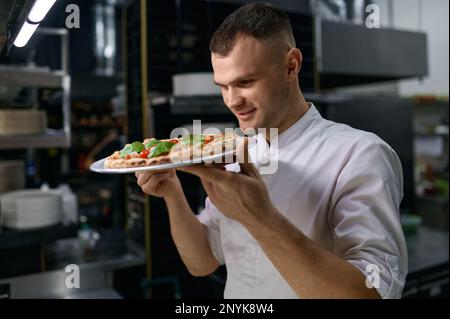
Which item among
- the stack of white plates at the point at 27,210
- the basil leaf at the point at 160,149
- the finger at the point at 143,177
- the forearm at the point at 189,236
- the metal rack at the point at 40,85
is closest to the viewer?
the basil leaf at the point at 160,149

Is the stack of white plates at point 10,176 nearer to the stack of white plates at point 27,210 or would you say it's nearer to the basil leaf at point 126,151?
the stack of white plates at point 27,210

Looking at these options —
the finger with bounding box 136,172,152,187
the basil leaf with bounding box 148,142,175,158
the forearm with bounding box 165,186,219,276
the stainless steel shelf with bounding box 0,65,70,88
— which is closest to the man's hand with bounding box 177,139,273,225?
the basil leaf with bounding box 148,142,175,158

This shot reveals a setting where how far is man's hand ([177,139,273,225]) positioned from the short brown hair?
27 cm

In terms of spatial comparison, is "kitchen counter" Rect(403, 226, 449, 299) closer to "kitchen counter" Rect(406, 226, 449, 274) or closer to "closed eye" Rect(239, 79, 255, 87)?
"kitchen counter" Rect(406, 226, 449, 274)

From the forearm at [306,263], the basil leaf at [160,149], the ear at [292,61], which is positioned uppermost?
the ear at [292,61]

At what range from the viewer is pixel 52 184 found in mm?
5184

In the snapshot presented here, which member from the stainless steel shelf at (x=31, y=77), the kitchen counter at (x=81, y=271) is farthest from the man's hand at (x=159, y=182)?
the stainless steel shelf at (x=31, y=77)

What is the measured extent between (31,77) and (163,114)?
720 millimetres

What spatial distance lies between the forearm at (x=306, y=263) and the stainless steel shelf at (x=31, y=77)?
1814 mm

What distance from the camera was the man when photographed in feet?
2.48

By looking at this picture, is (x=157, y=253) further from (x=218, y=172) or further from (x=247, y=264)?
(x=218, y=172)

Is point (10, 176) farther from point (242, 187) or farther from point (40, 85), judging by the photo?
point (242, 187)

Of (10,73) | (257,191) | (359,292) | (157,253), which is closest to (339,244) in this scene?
(359,292)

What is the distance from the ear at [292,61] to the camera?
3.10 ft
